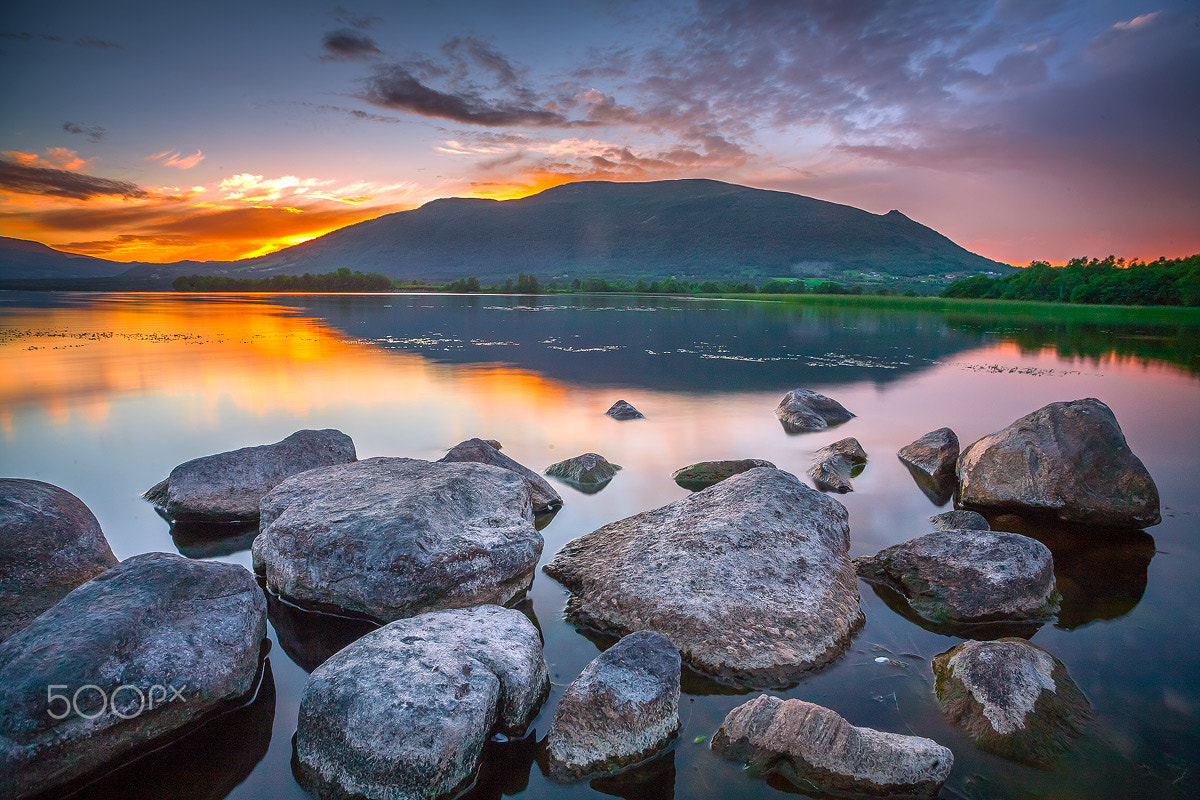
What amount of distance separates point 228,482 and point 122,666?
17.3 ft

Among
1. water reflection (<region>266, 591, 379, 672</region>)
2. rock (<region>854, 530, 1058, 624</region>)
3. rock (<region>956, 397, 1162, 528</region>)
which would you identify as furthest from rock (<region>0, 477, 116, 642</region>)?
rock (<region>956, 397, 1162, 528</region>)

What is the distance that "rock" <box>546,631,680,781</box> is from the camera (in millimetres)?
4715

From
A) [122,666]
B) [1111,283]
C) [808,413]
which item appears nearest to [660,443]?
[808,413]

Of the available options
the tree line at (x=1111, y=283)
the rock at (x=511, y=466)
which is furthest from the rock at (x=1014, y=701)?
the tree line at (x=1111, y=283)

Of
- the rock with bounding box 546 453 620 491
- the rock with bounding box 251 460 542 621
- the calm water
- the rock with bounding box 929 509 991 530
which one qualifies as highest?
the rock with bounding box 251 460 542 621

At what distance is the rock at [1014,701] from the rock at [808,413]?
1072cm

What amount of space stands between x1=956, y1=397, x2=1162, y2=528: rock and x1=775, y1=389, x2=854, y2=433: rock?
18.4 feet

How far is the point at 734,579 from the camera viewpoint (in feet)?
21.7

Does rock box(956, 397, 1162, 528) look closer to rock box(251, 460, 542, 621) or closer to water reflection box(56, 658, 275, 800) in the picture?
rock box(251, 460, 542, 621)

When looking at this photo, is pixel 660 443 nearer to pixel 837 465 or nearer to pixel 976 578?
pixel 837 465

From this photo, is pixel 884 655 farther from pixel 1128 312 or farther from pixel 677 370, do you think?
pixel 1128 312

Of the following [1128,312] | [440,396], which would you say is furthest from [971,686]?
[1128,312]

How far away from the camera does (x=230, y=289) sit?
470 ft

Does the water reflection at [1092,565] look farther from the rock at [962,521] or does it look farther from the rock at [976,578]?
the rock at [962,521]
